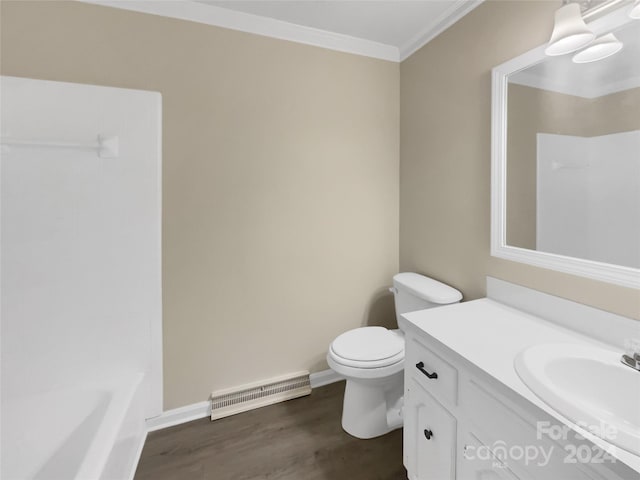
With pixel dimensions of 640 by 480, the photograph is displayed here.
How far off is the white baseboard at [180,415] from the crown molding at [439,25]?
8.68ft

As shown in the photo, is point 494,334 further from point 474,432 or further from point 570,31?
point 570,31

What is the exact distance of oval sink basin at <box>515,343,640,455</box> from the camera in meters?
0.75

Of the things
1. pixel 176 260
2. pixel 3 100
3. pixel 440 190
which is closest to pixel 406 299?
pixel 440 190

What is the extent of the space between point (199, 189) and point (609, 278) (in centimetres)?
190

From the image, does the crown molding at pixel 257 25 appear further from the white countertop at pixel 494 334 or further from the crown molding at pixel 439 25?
the white countertop at pixel 494 334

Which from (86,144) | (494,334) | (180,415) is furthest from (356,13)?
(180,415)

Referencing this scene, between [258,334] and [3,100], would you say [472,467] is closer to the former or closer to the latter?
[258,334]

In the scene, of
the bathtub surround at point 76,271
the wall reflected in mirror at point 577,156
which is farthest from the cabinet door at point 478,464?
the bathtub surround at point 76,271

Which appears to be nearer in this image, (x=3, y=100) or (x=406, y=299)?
(x=3, y=100)

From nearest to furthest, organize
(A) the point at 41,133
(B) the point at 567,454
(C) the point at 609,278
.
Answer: (B) the point at 567,454 → (C) the point at 609,278 → (A) the point at 41,133

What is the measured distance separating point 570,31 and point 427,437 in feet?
5.23

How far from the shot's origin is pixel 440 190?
1.83 m

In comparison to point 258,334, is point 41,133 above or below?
above

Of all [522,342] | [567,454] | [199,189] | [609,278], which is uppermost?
[199,189]
